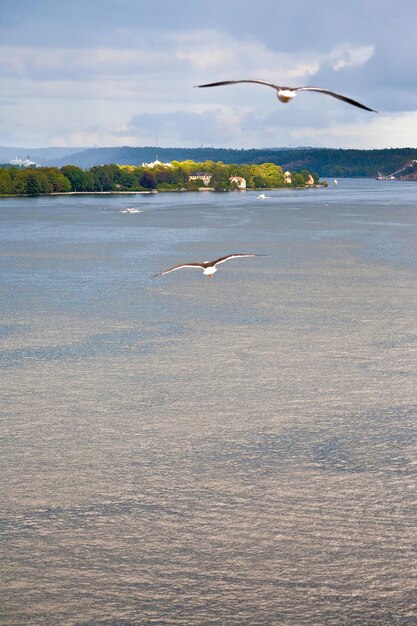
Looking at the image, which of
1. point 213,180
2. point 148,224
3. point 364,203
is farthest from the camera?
point 213,180

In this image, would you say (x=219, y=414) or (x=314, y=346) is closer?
(x=219, y=414)

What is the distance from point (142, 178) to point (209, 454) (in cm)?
9323

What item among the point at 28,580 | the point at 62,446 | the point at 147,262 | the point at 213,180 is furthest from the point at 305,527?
the point at 213,180

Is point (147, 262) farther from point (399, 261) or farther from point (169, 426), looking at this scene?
point (169, 426)

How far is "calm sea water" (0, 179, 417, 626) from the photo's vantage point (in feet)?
36.2

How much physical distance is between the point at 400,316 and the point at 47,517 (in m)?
14.0

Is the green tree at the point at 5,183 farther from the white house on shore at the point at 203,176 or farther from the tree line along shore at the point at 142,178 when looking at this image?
the white house on shore at the point at 203,176

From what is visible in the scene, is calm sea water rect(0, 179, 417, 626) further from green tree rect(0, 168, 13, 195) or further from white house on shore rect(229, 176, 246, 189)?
white house on shore rect(229, 176, 246, 189)

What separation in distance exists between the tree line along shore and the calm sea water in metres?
66.4

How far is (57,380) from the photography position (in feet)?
60.2

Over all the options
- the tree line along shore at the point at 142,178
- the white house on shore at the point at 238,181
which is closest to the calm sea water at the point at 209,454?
the tree line along shore at the point at 142,178

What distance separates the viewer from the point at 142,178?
10625 centimetres

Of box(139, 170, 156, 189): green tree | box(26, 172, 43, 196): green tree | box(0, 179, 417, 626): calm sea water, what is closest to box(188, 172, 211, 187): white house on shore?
box(139, 170, 156, 189): green tree

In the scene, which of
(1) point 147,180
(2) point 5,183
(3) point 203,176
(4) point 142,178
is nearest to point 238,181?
(3) point 203,176
